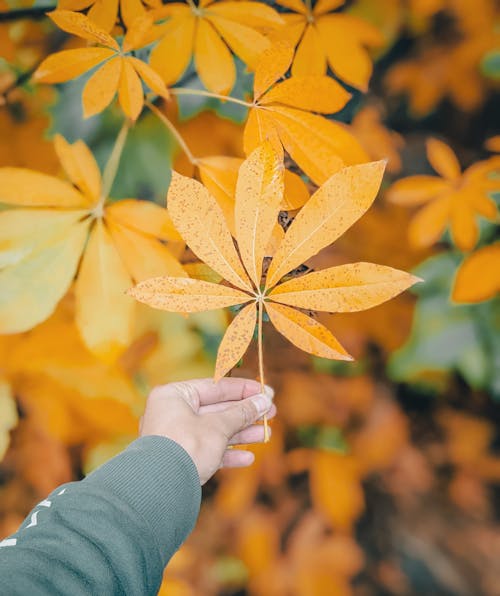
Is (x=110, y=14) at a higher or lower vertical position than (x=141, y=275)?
higher

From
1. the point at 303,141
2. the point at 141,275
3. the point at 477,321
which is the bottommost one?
the point at 477,321

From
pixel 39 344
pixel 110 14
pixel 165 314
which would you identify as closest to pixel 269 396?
pixel 165 314

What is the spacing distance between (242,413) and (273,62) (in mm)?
350

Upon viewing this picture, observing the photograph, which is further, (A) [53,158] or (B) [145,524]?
(A) [53,158]

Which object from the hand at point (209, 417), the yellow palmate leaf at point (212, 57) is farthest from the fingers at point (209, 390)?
the yellow palmate leaf at point (212, 57)

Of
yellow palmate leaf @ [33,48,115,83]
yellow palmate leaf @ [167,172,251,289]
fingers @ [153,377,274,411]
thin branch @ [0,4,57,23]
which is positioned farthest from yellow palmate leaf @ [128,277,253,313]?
thin branch @ [0,4,57,23]

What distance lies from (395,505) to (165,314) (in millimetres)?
606

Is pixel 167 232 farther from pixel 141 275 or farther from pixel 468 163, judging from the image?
pixel 468 163

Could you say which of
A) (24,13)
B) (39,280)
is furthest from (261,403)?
(24,13)

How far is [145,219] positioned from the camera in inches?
19.9

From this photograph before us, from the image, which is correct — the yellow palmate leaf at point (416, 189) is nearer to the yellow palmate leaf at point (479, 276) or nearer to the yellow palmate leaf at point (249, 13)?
the yellow palmate leaf at point (479, 276)

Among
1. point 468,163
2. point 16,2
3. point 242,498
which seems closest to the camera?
point 16,2

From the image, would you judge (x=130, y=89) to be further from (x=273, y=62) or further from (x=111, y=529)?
(x=111, y=529)

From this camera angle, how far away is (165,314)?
638 millimetres
